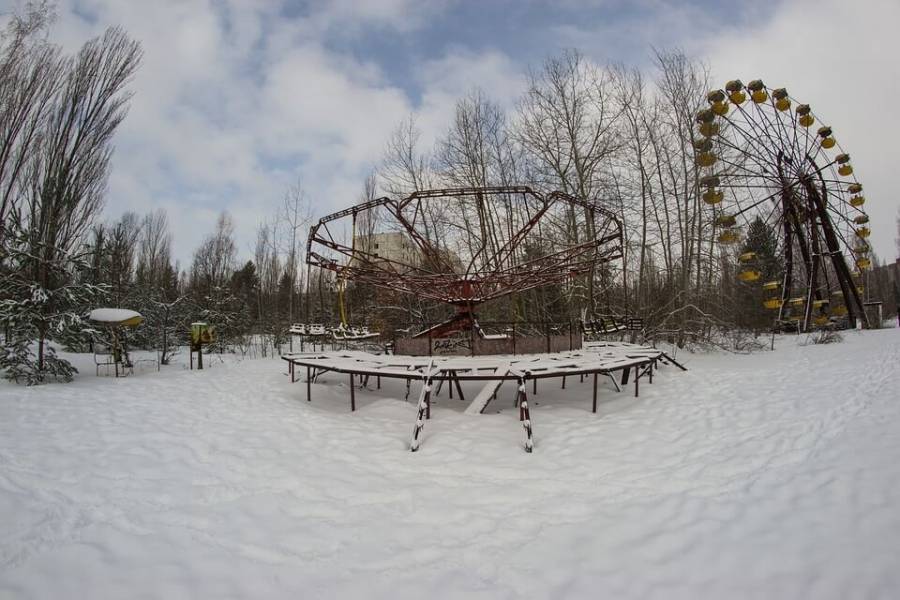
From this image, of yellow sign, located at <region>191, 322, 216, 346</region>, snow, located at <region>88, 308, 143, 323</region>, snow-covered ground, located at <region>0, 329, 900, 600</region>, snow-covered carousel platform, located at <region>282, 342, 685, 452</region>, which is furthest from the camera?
yellow sign, located at <region>191, 322, 216, 346</region>

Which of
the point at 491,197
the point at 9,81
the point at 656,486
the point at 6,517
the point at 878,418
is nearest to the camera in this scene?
the point at 6,517

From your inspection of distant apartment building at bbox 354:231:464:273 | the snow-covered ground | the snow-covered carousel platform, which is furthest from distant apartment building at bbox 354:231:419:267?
the snow-covered ground

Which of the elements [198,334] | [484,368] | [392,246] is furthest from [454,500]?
[392,246]

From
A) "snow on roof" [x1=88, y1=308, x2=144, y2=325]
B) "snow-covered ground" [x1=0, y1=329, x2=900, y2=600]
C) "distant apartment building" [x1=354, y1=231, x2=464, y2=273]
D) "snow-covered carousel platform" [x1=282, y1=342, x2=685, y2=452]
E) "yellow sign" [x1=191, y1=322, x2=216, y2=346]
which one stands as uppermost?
"distant apartment building" [x1=354, y1=231, x2=464, y2=273]

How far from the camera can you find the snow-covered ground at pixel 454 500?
2.47 metres

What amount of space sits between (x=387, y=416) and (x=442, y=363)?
124 centimetres

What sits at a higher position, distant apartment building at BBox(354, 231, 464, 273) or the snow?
distant apartment building at BBox(354, 231, 464, 273)

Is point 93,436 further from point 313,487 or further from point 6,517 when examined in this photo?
point 313,487

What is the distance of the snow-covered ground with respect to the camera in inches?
97.2

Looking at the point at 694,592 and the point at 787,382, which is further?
the point at 787,382

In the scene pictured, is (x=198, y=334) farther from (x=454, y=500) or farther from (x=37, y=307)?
(x=454, y=500)

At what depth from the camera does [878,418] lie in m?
4.93

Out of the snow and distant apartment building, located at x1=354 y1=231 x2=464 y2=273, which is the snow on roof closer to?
the snow

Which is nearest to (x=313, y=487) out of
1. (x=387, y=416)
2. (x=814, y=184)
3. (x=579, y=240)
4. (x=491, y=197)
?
(x=387, y=416)
